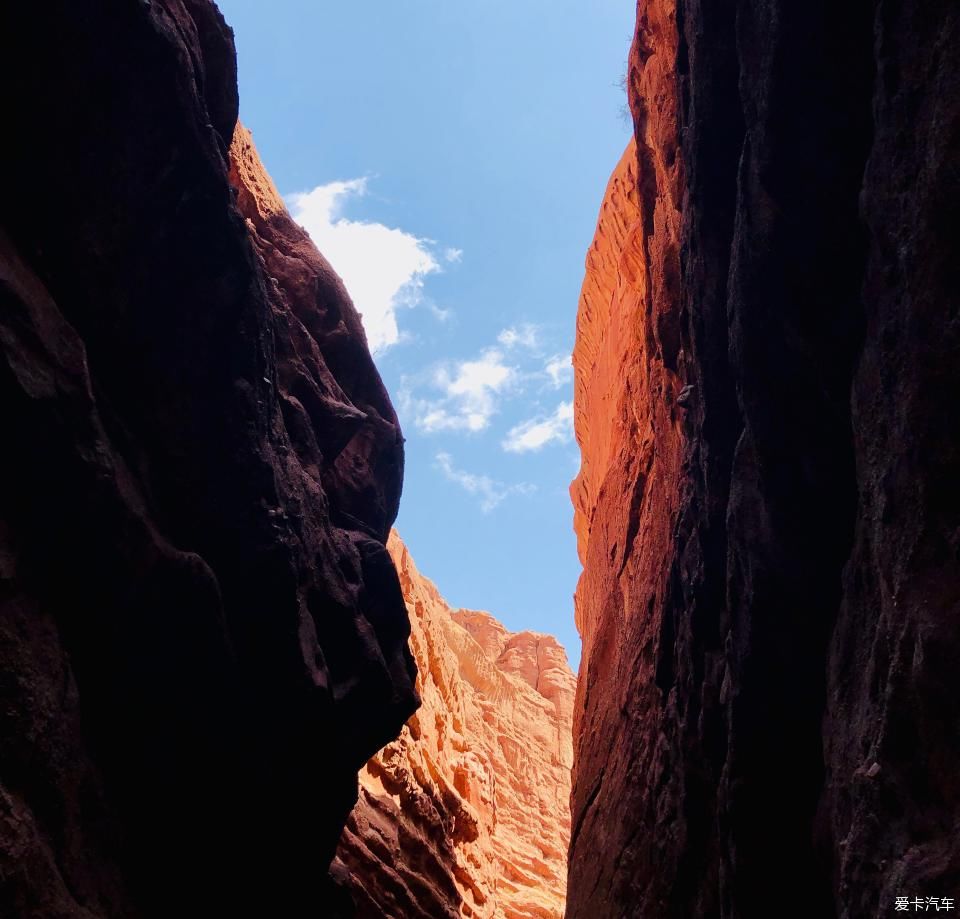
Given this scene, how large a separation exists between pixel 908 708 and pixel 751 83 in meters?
6.65

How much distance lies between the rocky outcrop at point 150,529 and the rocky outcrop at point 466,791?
13.7ft

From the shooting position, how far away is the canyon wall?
240 inches

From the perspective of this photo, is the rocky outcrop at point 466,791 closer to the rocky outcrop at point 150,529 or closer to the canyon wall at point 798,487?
the canyon wall at point 798,487

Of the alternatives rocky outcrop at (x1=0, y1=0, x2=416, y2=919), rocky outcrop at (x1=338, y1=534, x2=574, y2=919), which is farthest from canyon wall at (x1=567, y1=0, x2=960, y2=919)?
rocky outcrop at (x1=0, y1=0, x2=416, y2=919)

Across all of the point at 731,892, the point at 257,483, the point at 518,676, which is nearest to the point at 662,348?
the point at 257,483

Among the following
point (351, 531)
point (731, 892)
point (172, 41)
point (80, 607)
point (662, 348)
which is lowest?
point (731, 892)

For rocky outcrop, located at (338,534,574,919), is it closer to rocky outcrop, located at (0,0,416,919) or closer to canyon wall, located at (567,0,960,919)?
canyon wall, located at (567,0,960,919)

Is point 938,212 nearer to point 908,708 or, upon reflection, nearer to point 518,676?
point 908,708

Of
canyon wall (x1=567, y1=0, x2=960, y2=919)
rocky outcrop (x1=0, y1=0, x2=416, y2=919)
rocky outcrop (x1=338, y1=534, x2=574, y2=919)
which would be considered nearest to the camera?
→ canyon wall (x1=567, y1=0, x2=960, y2=919)

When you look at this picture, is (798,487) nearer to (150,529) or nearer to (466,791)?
(150,529)

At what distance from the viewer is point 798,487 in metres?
9.19

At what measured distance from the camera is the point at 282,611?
11.2 m

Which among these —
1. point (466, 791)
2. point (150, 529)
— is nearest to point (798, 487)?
point (150, 529)

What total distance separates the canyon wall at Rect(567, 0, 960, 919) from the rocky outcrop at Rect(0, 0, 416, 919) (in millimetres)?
4921
